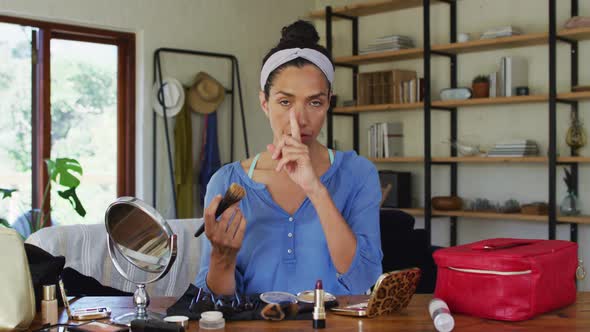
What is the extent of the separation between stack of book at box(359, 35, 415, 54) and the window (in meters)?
1.98

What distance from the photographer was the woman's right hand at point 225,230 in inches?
69.6

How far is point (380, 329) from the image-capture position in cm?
157

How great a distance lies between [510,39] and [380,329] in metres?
4.46

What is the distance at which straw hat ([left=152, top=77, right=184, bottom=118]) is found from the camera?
6215 mm

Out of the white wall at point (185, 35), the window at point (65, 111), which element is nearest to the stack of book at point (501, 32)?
the white wall at point (185, 35)

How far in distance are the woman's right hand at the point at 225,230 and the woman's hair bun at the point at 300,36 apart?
556mm

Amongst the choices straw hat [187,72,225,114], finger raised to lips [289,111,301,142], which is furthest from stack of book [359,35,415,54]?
Result: finger raised to lips [289,111,301,142]

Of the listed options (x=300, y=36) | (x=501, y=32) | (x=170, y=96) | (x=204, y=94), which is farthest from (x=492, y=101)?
(x=300, y=36)

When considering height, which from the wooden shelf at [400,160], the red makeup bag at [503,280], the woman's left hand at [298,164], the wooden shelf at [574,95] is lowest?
the red makeup bag at [503,280]

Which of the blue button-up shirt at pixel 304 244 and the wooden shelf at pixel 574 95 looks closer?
the blue button-up shirt at pixel 304 244

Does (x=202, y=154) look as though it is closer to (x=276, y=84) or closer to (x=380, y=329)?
(x=276, y=84)

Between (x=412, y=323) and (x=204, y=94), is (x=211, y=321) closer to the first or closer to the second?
(x=412, y=323)

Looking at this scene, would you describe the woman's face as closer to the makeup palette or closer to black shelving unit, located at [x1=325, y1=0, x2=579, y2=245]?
the makeup palette

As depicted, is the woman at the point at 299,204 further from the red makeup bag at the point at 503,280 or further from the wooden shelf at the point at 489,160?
the wooden shelf at the point at 489,160
